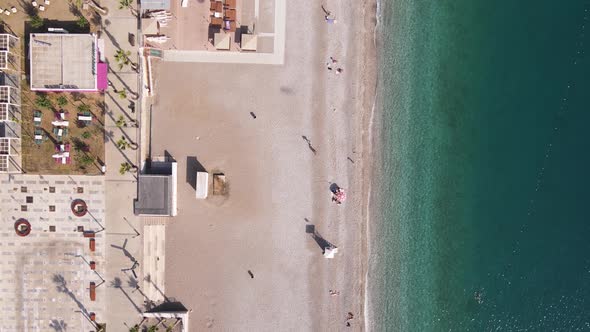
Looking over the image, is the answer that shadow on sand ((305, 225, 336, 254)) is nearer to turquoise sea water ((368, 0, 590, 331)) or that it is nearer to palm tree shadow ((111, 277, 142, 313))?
turquoise sea water ((368, 0, 590, 331))

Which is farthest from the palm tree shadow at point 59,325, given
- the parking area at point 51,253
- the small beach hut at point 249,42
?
the small beach hut at point 249,42

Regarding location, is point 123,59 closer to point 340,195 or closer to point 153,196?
point 153,196

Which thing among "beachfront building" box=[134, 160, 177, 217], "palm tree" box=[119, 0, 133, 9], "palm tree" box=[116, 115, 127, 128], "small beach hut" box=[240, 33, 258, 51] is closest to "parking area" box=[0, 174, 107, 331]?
"beachfront building" box=[134, 160, 177, 217]

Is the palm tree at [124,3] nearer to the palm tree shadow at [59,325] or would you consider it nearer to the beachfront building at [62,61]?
the beachfront building at [62,61]

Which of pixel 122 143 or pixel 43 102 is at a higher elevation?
pixel 43 102

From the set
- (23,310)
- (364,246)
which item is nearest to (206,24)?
(364,246)

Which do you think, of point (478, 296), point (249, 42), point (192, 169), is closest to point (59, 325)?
point (192, 169)
